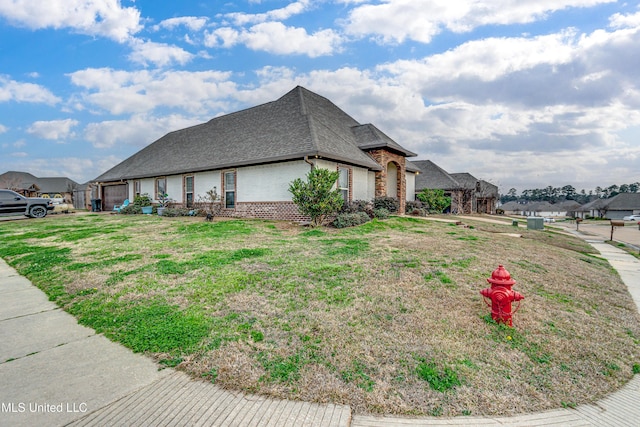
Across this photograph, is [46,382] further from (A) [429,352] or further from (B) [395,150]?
(B) [395,150]

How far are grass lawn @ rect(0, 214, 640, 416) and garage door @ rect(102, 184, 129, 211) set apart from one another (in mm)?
18476

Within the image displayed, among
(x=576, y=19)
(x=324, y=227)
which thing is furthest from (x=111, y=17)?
(x=576, y=19)

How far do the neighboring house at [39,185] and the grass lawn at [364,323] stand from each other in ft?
194

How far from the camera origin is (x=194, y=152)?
1980 cm

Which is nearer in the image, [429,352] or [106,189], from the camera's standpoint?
[429,352]

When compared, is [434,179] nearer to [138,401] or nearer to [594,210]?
[138,401]

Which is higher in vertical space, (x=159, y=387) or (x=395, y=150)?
(x=395, y=150)

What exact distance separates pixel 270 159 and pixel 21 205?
15801 millimetres

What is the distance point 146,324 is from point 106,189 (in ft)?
90.1

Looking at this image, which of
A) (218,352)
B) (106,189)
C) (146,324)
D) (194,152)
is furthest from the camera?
(106,189)

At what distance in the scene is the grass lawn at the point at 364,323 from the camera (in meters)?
2.66

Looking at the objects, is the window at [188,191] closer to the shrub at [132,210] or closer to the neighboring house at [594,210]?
the shrub at [132,210]

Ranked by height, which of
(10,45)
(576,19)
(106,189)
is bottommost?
(106,189)

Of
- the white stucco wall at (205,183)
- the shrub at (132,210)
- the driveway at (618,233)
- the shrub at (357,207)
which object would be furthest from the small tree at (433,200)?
the shrub at (132,210)
